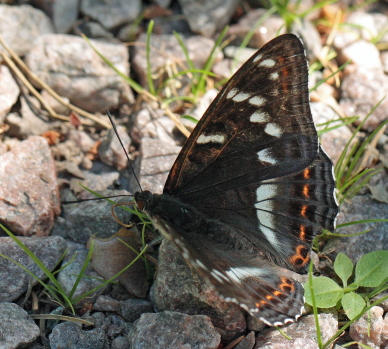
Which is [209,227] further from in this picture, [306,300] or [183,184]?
[306,300]

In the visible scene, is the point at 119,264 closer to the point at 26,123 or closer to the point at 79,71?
the point at 26,123

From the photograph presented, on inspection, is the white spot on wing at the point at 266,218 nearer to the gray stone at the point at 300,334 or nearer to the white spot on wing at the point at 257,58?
the gray stone at the point at 300,334

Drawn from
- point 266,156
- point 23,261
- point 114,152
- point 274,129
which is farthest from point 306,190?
point 23,261

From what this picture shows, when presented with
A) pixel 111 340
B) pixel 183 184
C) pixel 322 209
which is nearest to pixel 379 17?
pixel 322 209

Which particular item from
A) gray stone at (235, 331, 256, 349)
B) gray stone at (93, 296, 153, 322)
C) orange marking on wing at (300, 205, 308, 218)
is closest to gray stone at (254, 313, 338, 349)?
gray stone at (235, 331, 256, 349)

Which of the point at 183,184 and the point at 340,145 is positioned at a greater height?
the point at 340,145

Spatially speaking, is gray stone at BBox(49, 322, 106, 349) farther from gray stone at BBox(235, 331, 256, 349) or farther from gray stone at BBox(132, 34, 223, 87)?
gray stone at BBox(132, 34, 223, 87)
